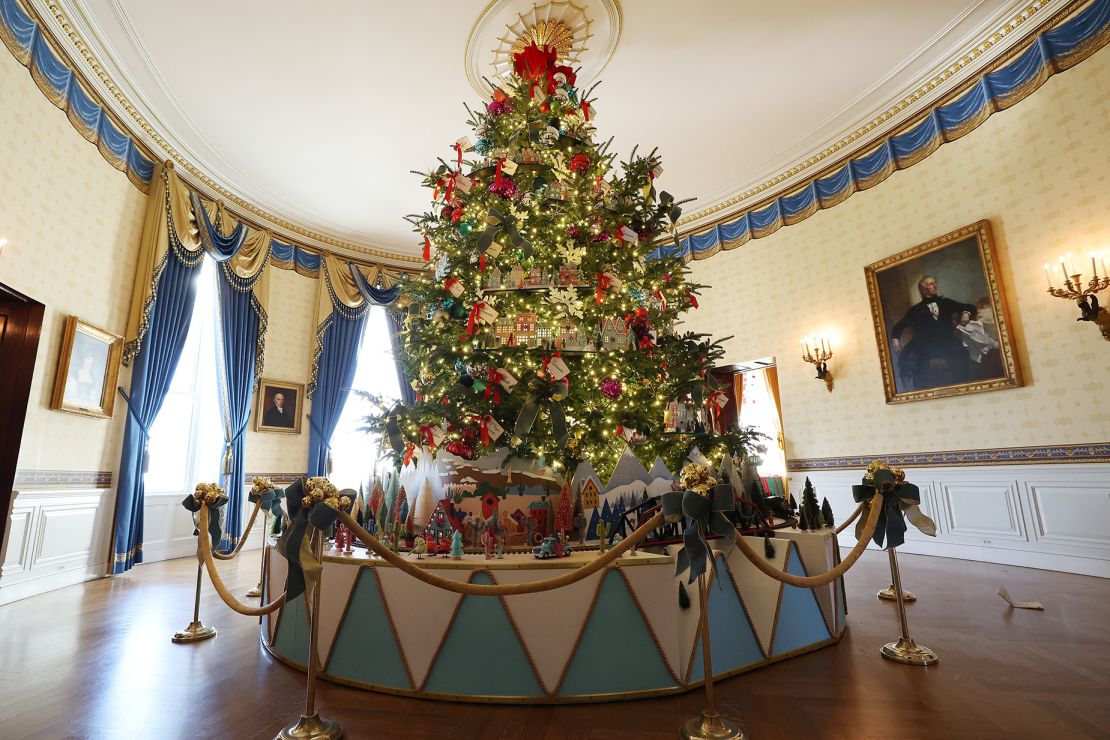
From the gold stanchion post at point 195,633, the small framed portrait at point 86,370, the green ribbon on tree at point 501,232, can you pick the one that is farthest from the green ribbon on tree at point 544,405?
the small framed portrait at point 86,370

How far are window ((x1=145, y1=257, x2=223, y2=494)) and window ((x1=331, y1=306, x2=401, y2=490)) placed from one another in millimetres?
1642

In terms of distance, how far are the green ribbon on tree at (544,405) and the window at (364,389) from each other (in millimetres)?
5372

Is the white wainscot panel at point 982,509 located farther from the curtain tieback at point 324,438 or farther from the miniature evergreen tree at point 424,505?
the curtain tieback at point 324,438

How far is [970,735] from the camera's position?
1831mm

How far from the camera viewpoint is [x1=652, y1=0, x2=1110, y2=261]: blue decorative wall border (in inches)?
181

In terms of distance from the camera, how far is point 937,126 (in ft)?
18.5

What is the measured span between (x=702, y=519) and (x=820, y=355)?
5377 mm

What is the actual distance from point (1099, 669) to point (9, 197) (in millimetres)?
7221

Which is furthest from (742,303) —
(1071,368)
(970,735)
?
(970,735)

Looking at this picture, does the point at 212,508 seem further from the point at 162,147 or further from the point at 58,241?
the point at 162,147

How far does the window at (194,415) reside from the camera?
6.52m

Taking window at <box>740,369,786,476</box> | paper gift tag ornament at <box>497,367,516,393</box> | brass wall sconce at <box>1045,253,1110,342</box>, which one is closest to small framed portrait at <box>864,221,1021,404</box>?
brass wall sconce at <box>1045,253,1110,342</box>

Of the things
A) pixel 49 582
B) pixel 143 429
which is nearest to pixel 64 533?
pixel 49 582

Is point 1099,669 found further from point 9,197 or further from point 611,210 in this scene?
point 9,197
